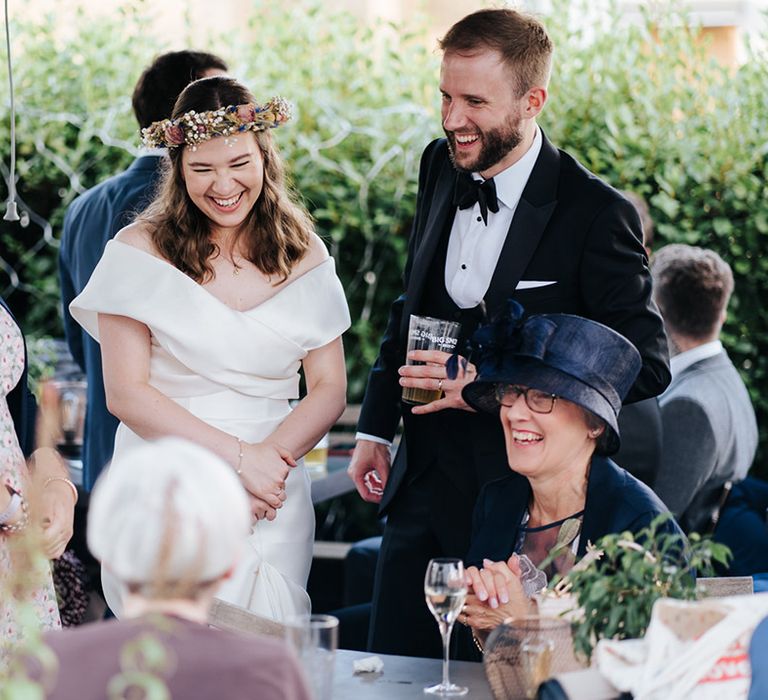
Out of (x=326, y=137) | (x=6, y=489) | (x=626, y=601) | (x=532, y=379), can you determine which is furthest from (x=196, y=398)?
(x=326, y=137)

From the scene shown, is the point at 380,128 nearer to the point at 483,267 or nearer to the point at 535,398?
the point at 483,267

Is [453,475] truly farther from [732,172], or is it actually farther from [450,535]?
[732,172]

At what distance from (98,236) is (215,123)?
3.68 ft

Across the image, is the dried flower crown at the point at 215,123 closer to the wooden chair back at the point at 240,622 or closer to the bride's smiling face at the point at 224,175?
the bride's smiling face at the point at 224,175

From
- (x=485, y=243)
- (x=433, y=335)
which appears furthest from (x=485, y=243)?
(x=433, y=335)

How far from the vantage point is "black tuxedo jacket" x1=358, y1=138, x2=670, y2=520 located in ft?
10.1

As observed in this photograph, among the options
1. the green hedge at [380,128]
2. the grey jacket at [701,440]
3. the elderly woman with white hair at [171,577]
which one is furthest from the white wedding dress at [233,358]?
the green hedge at [380,128]

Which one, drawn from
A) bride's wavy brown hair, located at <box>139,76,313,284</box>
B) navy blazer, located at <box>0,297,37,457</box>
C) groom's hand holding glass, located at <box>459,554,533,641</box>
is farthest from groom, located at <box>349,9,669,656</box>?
navy blazer, located at <box>0,297,37,457</box>

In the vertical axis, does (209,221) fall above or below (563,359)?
above

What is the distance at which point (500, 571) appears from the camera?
244 centimetres

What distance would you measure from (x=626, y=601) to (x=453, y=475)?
1.35m

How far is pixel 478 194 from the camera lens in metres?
3.20

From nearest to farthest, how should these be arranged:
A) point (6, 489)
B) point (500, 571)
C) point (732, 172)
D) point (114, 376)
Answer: point (500, 571)
point (6, 489)
point (114, 376)
point (732, 172)

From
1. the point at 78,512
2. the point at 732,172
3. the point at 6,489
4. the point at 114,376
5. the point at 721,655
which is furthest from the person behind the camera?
the point at 732,172
